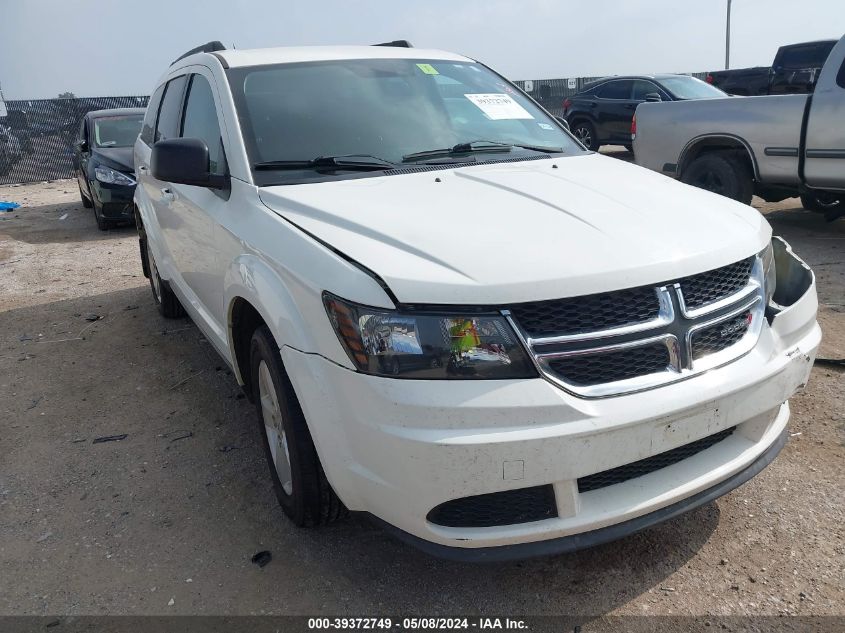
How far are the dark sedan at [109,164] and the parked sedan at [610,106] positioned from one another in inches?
308

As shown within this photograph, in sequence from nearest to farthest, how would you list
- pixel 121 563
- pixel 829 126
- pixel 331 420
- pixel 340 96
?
pixel 331 420
pixel 121 563
pixel 340 96
pixel 829 126

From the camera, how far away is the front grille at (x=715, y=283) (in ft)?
7.04

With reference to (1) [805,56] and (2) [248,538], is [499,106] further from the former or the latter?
(1) [805,56]

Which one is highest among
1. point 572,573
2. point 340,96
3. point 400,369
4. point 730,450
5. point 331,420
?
point 340,96

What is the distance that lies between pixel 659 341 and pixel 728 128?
5880mm

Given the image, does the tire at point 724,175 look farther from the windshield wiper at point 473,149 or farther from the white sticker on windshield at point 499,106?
the windshield wiper at point 473,149

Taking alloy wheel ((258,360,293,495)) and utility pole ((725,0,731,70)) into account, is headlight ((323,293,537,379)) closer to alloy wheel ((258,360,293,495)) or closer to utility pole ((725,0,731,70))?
alloy wheel ((258,360,293,495))

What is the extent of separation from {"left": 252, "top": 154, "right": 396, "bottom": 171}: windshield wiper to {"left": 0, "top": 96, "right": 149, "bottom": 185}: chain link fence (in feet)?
54.6

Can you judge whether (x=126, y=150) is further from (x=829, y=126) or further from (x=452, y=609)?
(x=452, y=609)

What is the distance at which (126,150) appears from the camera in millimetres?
9961

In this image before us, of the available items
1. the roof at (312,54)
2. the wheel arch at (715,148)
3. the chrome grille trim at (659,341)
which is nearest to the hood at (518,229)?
the chrome grille trim at (659,341)

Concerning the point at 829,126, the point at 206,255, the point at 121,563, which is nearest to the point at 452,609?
the point at 121,563

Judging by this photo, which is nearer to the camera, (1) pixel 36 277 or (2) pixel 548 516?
(2) pixel 548 516

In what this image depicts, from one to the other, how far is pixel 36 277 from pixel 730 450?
23.9 feet
